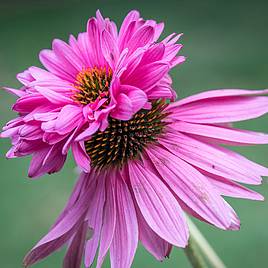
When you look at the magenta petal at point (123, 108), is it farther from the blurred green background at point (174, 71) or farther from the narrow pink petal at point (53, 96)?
the blurred green background at point (174, 71)

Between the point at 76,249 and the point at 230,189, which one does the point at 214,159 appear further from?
the point at 76,249

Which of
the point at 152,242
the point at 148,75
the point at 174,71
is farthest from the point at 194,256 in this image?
the point at 174,71

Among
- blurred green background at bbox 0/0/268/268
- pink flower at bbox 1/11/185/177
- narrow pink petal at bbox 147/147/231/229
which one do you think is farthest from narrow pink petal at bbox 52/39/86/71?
blurred green background at bbox 0/0/268/268

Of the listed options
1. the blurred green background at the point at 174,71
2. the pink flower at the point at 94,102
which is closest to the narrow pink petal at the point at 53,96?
the pink flower at the point at 94,102

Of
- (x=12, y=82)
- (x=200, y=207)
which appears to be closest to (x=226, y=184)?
(x=200, y=207)

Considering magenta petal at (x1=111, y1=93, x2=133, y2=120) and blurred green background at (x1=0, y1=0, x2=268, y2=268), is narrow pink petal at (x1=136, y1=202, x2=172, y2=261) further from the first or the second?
blurred green background at (x1=0, y1=0, x2=268, y2=268)
